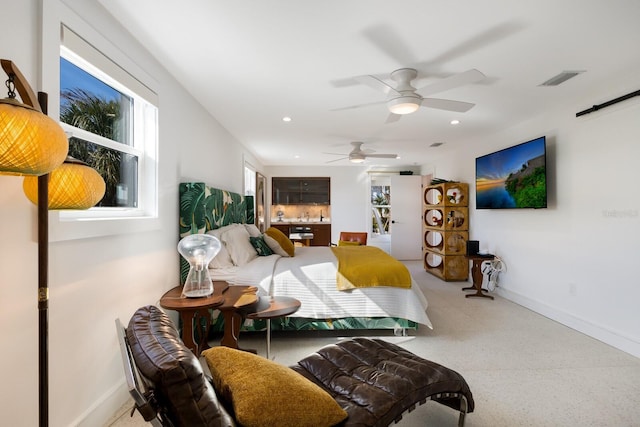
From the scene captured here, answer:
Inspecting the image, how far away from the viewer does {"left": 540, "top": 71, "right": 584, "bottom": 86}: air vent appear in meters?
2.70

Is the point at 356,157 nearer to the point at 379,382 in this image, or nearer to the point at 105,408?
the point at 379,382

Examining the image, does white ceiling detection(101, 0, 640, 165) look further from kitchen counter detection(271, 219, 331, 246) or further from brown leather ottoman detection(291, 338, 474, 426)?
kitchen counter detection(271, 219, 331, 246)

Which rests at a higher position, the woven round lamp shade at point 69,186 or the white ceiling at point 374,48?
the white ceiling at point 374,48

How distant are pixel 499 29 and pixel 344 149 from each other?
13.1 ft

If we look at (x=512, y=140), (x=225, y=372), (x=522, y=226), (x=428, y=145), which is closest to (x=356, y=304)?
(x=225, y=372)

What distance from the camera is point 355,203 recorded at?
8234mm

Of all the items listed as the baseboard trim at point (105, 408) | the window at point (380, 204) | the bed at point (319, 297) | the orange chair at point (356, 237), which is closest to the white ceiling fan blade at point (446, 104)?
the bed at point (319, 297)

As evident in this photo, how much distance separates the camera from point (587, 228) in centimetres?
325

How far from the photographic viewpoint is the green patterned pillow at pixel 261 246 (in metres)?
3.74

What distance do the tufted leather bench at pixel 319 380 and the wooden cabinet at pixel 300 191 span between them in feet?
20.9

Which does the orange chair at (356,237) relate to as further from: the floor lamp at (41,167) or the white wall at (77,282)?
the floor lamp at (41,167)

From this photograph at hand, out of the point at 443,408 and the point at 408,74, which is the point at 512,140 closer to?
the point at 408,74

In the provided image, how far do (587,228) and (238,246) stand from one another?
3674 mm

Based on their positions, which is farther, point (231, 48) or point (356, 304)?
point (356, 304)
